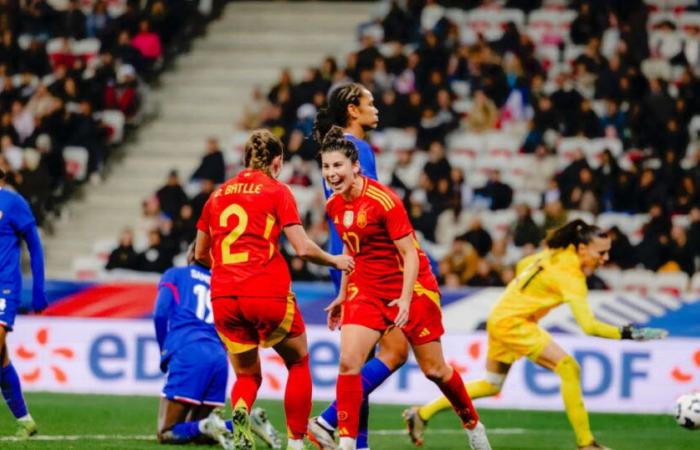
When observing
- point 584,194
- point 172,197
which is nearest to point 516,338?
point 584,194

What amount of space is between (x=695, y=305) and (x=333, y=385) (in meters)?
3.83

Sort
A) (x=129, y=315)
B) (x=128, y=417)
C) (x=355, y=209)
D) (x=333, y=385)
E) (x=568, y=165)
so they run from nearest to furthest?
(x=355, y=209), (x=128, y=417), (x=333, y=385), (x=129, y=315), (x=568, y=165)

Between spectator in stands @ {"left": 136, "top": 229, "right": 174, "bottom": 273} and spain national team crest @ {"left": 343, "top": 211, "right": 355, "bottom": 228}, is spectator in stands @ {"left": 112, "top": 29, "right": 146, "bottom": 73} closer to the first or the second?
spectator in stands @ {"left": 136, "top": 229, "right": 174, "bottom": 273}

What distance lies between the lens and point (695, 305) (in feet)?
51.3

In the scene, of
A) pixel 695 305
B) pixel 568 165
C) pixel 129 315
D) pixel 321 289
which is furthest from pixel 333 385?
pixel 568 165

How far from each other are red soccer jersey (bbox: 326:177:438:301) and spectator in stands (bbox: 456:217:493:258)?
9263 millimetres

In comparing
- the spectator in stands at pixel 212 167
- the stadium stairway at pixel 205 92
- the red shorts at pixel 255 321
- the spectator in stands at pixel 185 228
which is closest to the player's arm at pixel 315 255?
the red shorts at pixel 255 321

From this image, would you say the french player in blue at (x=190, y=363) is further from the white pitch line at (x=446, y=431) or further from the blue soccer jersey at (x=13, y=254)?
the white pitch line at (x=446, y=431)

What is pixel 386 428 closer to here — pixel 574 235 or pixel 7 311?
pixel 574 235

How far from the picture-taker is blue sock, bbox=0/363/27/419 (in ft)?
36.4

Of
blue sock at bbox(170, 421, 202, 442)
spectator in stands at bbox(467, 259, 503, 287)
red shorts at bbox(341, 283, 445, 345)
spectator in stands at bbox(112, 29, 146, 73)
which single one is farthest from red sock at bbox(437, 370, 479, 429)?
spectator in stands at bbox(112, 29, 146, 73)

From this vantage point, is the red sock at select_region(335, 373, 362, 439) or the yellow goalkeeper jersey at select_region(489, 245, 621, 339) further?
the yellow goalkeeper jersey at select_region(489, 245, 621, 339)

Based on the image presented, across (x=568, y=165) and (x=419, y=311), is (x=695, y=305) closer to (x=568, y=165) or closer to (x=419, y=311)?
(x=568, y=165)

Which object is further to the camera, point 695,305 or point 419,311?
point 695,305
